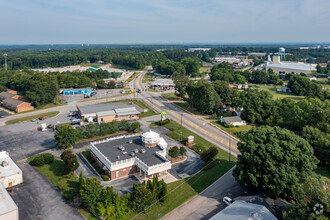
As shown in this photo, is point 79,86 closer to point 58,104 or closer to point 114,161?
point 58,104

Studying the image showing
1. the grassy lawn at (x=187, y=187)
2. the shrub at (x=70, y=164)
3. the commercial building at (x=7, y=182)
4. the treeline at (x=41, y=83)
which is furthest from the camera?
the treeline at (x=41, y=83)

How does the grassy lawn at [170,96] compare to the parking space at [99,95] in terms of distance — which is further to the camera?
the grassy lawn at [170,96]

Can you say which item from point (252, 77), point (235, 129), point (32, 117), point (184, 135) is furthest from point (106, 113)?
point (252, 77)

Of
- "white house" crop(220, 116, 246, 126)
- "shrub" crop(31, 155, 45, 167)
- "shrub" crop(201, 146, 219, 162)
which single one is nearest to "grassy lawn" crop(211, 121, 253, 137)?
"white house" crop(220, 116, 246, 126)

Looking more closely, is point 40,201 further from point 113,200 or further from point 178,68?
point 178,68

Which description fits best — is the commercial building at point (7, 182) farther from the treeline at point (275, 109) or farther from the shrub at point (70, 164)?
the treeline at point (275, 109)

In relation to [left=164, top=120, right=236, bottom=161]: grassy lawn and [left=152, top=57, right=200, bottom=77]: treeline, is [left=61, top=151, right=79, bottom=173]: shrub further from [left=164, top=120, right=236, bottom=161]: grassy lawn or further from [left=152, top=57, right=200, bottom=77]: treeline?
[left=152, top=57, right=200, bottom=77]: treeline

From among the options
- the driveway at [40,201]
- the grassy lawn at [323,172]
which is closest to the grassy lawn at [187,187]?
the driveway at [40,201]
